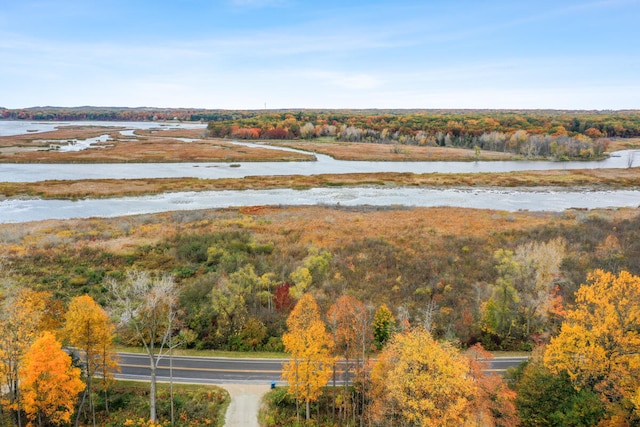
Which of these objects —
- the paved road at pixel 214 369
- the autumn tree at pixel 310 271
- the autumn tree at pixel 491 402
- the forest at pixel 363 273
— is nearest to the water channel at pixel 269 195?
the forest at pixel 363 273

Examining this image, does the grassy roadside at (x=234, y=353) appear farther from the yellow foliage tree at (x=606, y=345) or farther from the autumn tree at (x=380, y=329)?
the yellow foliage tree at (x=606, y=345)

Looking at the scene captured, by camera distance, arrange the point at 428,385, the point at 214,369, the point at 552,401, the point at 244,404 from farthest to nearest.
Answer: the point at 214,369
the point at 244,404
the point at 552,401
the point at 428,385

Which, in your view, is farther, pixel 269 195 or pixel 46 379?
pixel 269 195

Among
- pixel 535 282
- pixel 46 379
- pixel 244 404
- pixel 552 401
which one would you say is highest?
pixel 535 282

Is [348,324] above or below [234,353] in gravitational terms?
above

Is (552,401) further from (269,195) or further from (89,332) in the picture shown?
(269,195)

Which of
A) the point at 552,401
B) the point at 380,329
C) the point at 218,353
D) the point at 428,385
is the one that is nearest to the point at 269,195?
the point at 218,353

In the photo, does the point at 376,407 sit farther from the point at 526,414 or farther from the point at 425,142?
the point at 425,142

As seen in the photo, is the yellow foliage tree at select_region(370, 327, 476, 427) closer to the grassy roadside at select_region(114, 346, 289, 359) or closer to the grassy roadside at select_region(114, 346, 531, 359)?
the grassy roadside at select_region(114, 346, 531, 359)
